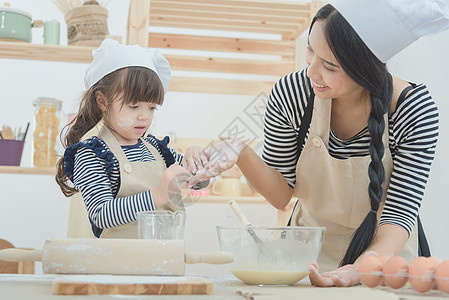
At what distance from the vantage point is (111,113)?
1.37 metres

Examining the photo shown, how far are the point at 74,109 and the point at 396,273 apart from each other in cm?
198

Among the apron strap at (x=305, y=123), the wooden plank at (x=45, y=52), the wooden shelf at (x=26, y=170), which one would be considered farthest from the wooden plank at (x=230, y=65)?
the apron strap at (x=305, y=123)

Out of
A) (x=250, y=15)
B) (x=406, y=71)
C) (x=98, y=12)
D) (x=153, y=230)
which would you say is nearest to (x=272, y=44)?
(x=250, y=15)

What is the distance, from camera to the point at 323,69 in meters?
1.14

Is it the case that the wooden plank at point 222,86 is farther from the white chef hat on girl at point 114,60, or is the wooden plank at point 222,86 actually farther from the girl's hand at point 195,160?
the girl's hand at point 195,160

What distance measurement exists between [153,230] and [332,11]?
611 mm

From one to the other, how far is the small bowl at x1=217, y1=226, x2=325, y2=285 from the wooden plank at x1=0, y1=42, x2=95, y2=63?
5.39 ft

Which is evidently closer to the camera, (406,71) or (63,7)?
(63,7)

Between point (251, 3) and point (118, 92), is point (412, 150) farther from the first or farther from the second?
point (251, 3)

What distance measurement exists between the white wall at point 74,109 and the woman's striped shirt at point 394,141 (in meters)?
1.16

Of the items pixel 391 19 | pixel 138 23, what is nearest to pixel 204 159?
pixel 391 19

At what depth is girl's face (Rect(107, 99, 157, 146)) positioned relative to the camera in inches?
52.2

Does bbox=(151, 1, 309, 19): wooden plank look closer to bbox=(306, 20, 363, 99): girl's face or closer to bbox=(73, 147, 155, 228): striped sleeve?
bbox=(73, 147, 155, 228): striped sleeve

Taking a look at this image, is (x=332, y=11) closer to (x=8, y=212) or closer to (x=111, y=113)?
(x=111, y=113)
